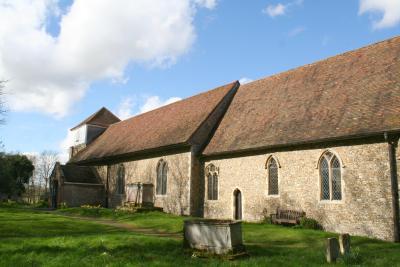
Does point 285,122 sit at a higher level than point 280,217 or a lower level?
higher

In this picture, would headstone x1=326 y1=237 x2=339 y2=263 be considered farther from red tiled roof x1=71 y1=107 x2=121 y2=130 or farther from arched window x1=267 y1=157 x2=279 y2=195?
red tiled roof x1=71 y1=107 x2=121 y2=130

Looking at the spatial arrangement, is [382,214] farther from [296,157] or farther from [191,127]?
[191,127]

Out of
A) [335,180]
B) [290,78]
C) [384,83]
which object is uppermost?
[290,78]

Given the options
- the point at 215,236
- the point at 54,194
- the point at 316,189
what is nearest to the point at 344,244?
the point at 215,236

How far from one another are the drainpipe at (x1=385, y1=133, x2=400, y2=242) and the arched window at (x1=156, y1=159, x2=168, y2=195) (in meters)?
14.8

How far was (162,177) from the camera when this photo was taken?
2730cm

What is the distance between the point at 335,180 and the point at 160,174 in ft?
43.0

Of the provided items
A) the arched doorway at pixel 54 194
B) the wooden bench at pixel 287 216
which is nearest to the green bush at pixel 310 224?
the wooden bench at pixel 287 216

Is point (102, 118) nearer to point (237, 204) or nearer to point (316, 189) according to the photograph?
point (237, 204)

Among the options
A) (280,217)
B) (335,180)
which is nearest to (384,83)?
(335,180)

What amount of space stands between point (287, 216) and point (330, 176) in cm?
292

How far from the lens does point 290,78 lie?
25.0 metres

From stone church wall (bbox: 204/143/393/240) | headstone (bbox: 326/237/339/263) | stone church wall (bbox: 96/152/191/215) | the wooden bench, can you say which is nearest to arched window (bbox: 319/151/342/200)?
stone church wall (bbox: 204/143/393/240)

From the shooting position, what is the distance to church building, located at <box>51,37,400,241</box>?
16516 mm
